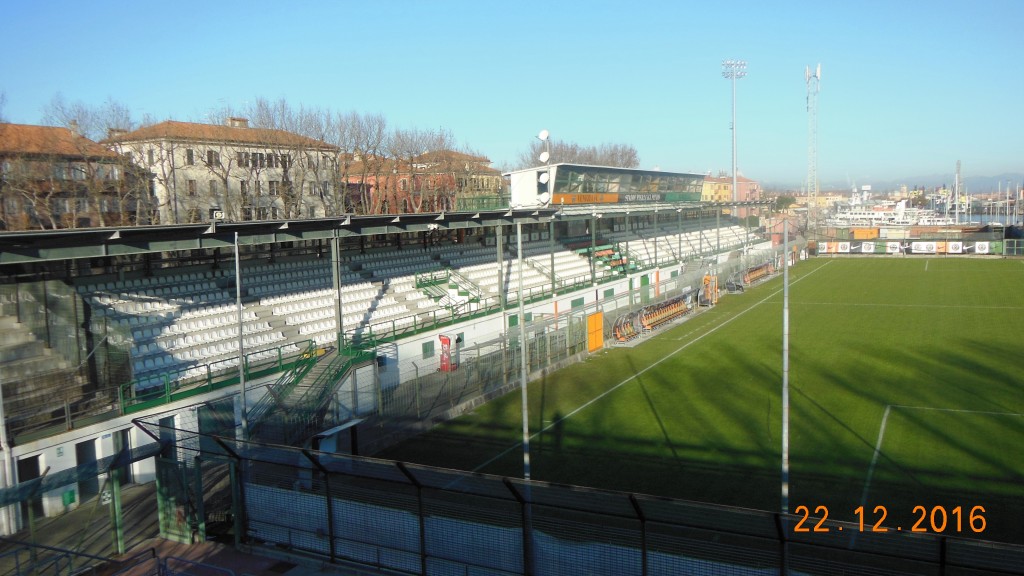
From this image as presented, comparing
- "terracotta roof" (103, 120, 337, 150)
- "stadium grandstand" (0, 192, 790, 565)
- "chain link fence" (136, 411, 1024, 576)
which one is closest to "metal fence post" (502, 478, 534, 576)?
"chain link fence" (136, 411, 1024, 576)

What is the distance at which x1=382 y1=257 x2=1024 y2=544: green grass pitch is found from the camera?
13.7 meters

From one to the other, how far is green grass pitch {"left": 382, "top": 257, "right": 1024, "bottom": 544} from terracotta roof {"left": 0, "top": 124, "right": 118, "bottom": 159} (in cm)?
2743

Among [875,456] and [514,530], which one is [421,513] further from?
[875,456]

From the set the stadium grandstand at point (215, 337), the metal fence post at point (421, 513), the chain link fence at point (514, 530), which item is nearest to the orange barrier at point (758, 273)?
the stadium grandstand at point (215, 337)

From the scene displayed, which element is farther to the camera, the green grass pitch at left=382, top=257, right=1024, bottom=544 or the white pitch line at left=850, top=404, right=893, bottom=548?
the green grass pitch at left=382, top=257, right=1024, bottom=544

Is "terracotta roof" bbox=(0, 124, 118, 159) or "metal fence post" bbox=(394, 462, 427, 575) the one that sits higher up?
"terracotta roof" bbox=(0, 124, 118, 159)

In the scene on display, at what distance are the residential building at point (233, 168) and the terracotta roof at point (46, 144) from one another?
1742 mm

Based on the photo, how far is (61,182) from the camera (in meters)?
35.8

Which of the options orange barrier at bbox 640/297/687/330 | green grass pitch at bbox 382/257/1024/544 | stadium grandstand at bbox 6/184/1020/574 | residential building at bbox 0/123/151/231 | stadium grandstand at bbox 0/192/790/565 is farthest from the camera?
residential building at bbox 0/123/151/231

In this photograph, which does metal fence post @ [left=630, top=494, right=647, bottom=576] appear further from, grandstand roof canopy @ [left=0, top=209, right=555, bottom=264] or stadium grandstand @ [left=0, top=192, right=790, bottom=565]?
grandstand roof canopy @ [left=0, top=209, right=555, bottom=264]

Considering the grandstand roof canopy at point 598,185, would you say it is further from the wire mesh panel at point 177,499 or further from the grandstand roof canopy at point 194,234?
the wire mesh panel at point 177,499

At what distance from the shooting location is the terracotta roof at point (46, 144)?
113 ft

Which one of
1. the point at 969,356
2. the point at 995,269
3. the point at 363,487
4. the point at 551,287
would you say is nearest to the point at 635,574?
the point at 363,487

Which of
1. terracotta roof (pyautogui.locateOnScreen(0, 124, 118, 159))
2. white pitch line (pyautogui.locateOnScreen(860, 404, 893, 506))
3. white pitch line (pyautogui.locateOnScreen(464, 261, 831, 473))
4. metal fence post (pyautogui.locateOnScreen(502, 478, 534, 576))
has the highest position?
terracotta roof (pyautogui.locateOnScreen(0, 124, 118, 159))
